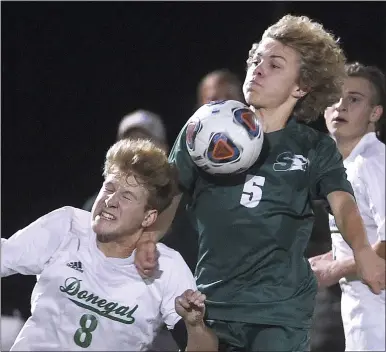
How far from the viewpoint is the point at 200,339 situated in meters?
3.32

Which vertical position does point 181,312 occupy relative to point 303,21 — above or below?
below

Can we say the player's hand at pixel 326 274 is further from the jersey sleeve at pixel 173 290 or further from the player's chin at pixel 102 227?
the player's chin at pixel 102 227

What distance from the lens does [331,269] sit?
436 centimetres

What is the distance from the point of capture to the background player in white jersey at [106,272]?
3361 mm

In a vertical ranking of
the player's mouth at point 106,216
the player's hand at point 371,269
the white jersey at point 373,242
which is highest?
the player's mouth at point 106,216

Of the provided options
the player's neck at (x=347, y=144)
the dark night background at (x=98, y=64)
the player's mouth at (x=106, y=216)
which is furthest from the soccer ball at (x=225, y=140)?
the dark night background at (x=98, y=64)

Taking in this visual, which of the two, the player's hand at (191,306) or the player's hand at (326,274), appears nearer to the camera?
the player's hand at (191,306)

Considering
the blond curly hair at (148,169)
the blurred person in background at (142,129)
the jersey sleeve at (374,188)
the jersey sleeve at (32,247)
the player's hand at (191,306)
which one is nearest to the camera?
the player's hand at (191,306)

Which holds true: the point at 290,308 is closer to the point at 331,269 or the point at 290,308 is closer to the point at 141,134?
the point at 331,269

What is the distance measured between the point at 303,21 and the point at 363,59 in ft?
9.35

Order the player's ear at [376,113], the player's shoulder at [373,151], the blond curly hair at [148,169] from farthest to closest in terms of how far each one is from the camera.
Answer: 1. the player's ear at [376,113]
2. the player's shoulder at [373,151]
3. the blond curly hair at [148,169]

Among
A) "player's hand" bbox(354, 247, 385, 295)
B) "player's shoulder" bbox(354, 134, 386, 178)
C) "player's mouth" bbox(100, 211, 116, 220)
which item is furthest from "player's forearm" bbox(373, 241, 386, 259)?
"player's mouth" bbox(100, 211, 116, 220)

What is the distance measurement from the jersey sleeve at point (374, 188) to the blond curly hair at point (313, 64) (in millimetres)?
722

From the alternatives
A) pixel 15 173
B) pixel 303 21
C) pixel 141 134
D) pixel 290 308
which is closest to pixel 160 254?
pixel 290 308
